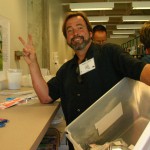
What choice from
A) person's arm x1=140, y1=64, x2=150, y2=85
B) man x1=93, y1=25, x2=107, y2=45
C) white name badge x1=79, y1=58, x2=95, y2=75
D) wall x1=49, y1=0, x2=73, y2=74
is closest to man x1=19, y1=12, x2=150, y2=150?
white name badge x1=79, y1=58, x2=95, y2=75

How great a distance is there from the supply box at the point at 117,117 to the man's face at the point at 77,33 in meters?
0.46

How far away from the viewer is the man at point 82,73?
1.44 m

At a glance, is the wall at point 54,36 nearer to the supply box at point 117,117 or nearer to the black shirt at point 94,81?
the black shirt at point 94,81

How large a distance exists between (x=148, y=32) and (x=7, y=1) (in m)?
1.37

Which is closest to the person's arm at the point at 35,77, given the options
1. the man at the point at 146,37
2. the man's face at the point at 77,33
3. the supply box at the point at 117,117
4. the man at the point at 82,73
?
the man at the point at 82,73

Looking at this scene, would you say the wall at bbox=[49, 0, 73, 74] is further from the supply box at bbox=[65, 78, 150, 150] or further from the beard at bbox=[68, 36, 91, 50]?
the supply box at bbox=[65, 78, 150, 150]

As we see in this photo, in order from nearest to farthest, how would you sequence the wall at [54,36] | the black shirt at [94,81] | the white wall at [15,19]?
1. the black shirt at [94,81]
2. the white wall at [15,19]
3. the wall at [54,36]

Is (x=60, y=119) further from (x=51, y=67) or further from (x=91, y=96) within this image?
(x=51, y=67)

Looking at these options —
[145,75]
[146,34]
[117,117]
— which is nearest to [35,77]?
[117,117]

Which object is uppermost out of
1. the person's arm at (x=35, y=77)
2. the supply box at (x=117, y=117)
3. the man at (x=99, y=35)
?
the man at (x=99, y=35)

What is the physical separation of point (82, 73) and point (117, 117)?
380mm

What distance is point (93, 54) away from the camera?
151 cm

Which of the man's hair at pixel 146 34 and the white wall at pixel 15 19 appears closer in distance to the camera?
the man's hair at pixel 146 34

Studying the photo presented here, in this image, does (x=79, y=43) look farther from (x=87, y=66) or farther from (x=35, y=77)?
(x=35, y=77)
